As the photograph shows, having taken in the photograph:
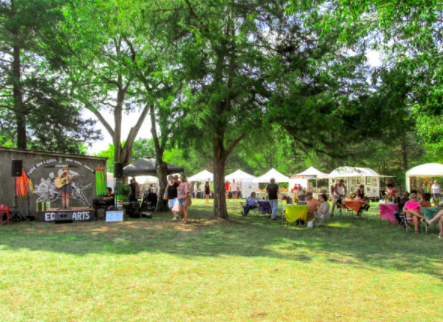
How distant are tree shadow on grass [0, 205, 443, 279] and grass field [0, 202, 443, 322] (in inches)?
1.4

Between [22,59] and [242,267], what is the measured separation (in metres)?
18.7

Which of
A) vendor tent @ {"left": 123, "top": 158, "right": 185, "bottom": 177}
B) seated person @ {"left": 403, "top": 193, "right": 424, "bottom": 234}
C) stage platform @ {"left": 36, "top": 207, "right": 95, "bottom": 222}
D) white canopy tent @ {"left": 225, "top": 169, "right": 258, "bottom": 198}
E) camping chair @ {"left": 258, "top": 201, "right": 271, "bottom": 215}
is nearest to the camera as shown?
seated person @ {"left": 403, "top": 193, "right": 424, "bottom": 234}

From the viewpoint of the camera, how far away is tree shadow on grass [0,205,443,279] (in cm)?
709

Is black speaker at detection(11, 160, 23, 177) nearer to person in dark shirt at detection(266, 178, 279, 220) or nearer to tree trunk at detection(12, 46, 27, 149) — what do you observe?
tree trunk at detection(12, 46, 27, 149)

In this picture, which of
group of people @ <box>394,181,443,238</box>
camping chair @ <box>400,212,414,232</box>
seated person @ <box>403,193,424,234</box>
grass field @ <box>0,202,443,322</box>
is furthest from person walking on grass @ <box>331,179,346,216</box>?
grass field @ <box>0,202,443,322</box>

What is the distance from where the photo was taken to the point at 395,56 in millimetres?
9594

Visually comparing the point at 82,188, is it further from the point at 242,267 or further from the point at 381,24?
the point at 381,24

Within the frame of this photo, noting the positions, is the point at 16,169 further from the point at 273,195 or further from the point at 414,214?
the point at 414,214

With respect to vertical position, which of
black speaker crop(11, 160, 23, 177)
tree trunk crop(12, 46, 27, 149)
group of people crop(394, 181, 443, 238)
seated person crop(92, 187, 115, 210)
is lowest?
group of people crop(394, 181, 443, 238)

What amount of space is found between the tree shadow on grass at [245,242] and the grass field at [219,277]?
1.4 inches

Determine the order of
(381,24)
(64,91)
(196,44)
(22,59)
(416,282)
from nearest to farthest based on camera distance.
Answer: (416,282), (381,24), (196,44), (64,91), (22,59)

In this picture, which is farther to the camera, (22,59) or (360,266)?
(22,59)

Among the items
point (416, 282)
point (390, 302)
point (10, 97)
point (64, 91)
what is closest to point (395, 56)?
point (416, 282)

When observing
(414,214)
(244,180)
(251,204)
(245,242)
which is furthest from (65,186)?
(244,180)
